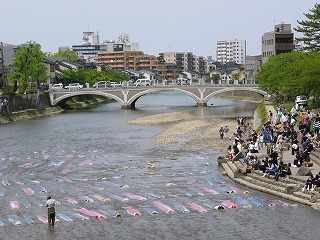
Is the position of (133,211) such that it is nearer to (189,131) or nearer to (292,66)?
(189,131)

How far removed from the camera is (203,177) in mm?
40906

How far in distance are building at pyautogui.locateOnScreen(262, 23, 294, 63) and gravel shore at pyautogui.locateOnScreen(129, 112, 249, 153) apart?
153 feet

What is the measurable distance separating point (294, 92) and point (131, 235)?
46.6 m

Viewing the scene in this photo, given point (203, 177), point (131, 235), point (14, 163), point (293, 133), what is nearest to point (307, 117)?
point (293, 133)

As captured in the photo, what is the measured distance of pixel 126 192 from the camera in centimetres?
3669

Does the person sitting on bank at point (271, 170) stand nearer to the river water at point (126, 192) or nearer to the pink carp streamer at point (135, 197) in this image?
the river water at point (126, 192)

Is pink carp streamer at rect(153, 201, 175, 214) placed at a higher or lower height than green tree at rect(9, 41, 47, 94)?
lower

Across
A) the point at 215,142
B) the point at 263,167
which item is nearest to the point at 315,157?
the point at 263,167

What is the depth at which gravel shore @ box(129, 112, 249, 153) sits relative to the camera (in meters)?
58.7

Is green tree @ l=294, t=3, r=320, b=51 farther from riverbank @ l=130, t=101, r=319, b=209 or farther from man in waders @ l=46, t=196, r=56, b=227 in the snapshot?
man in waders @ l=46, t=196, r=56, b=227

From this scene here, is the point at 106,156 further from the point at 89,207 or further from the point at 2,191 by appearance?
the point at 89,207

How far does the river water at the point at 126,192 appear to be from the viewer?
28.7 m

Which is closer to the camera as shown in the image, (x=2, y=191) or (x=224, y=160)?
(x=2, y=191)

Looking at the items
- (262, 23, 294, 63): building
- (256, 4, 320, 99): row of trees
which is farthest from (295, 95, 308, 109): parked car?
(262, 23, 294, 63): building
